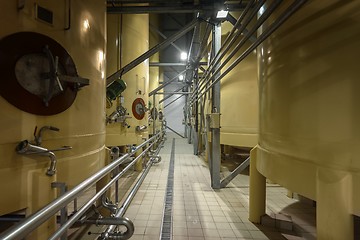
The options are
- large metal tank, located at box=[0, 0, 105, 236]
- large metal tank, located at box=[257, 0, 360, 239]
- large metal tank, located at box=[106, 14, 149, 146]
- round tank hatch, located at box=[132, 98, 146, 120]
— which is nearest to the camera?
large metal tank, located at box=[257, 0, 360, 239]

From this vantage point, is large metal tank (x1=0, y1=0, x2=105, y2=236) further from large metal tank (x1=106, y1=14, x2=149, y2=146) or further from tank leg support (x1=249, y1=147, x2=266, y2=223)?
large metal tank (x1=106, y1=14, x2=149, y2=146)

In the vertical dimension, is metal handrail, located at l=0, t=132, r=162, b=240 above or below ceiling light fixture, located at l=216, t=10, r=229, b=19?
below

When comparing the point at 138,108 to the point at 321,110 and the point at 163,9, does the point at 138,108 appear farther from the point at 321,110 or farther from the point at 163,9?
the point at 321,110

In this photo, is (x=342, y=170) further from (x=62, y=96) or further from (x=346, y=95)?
(x=62, y=96)

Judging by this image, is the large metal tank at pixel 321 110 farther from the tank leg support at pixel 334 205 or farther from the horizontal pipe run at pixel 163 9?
the horizontal pipe run at pixel 163 9

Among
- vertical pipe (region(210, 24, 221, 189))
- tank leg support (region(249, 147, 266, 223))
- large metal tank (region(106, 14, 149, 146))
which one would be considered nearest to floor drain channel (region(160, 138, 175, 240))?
vertical pipe (region(210, 24, 221, 189))

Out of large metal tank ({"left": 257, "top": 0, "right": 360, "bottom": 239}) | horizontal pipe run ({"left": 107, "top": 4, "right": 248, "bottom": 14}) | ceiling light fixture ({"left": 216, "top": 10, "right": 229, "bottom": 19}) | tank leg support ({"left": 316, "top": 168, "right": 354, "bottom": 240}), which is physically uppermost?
horizontal pipe run ({"left": 107, "top": 4, "right": 248, "bottom": 14})

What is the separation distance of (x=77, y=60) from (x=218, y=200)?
7.40ft

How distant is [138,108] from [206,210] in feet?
7.37

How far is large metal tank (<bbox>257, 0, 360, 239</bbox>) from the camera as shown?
36.7 inches

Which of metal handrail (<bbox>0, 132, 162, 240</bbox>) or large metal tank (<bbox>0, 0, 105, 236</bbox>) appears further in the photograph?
large metal tank (<bbox>0, 0, 105, 236</bbox>)

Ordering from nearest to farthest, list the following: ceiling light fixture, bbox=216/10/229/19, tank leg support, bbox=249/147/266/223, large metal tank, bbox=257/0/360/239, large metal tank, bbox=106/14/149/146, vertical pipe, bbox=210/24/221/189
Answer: large metal tank, bbox=257/0/360/239
tank leg support, bbox=249/147/266/223
ceiling light fixture, bbox=216/10/229/19
vertical pipe, bbox=210/24/221/189
large metal tank, bbox=106/14/149/146

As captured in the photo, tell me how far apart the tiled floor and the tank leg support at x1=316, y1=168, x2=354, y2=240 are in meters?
1.05

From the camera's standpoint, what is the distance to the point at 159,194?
293cm
